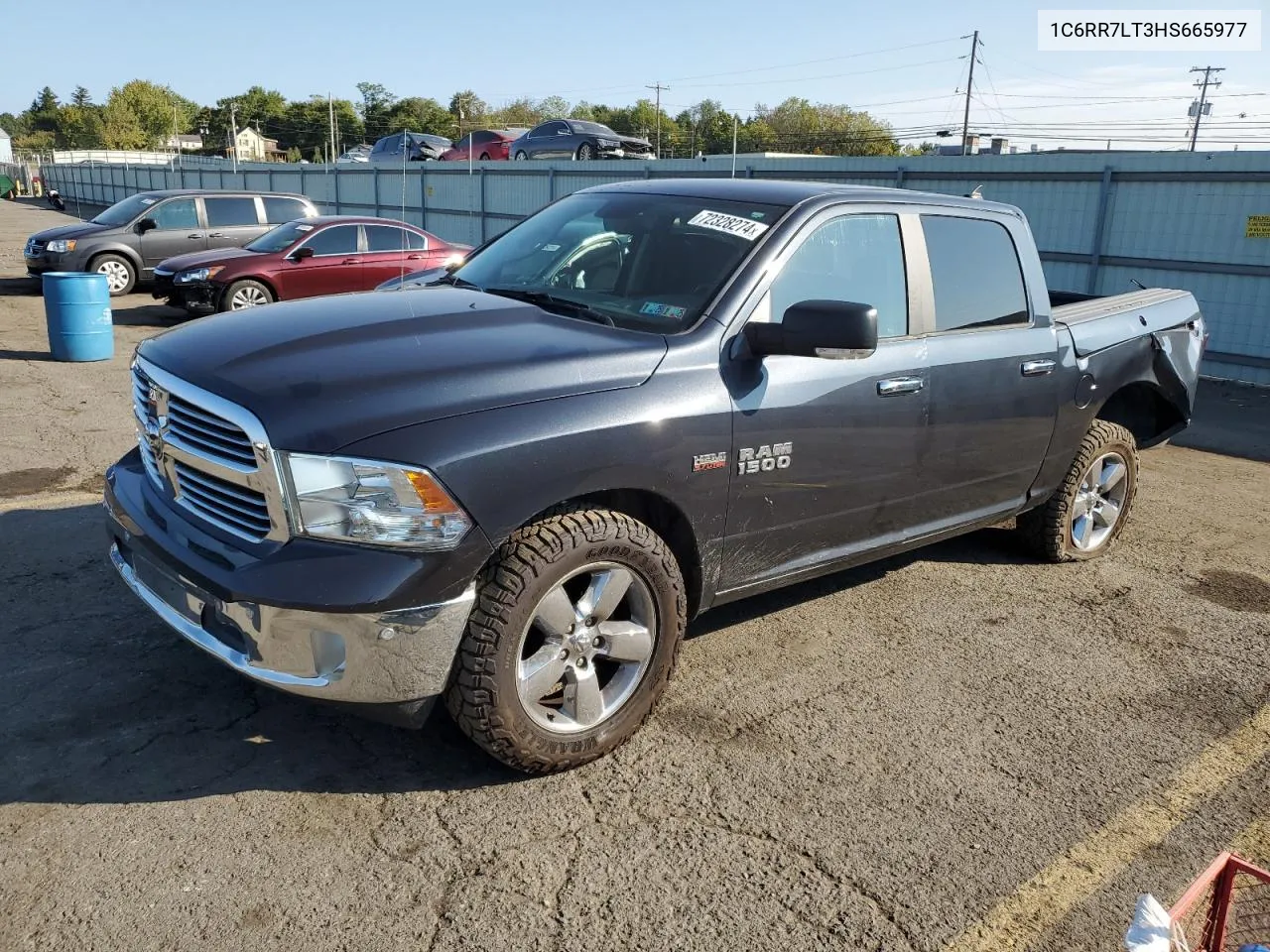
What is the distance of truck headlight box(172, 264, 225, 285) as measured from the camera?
12.4 m

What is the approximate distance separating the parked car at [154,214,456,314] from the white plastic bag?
11568 mm

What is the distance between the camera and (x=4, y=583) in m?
4.60

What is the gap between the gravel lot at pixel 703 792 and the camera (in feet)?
8.82

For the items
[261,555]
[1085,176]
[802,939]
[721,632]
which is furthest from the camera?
[1085,176]

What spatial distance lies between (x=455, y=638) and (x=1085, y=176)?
11.9 meters

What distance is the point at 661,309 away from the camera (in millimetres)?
3729

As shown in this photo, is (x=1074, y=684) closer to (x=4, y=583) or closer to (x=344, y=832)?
(x=344, y=832)

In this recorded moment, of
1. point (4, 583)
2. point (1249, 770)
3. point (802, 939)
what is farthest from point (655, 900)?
point (4, 583)

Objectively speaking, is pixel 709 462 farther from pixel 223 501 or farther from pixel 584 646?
pixel 223 501

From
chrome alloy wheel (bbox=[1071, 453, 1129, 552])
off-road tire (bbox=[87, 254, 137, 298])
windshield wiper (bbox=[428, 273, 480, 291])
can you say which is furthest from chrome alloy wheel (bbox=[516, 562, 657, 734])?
off-road tire (bbox=[87, 254, 137, 298])

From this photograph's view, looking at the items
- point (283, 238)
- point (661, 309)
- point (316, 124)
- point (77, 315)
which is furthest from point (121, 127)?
point (661, 309)

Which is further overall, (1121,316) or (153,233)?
(153,233)

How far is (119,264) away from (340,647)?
15.1 m

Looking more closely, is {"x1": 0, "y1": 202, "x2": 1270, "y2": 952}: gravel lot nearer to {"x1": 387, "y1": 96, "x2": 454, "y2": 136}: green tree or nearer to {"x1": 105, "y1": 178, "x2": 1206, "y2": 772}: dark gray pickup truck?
{"x1": 105, "y1": 178, "x2": 1206, "y2": 772}: dark gray pickup truck
